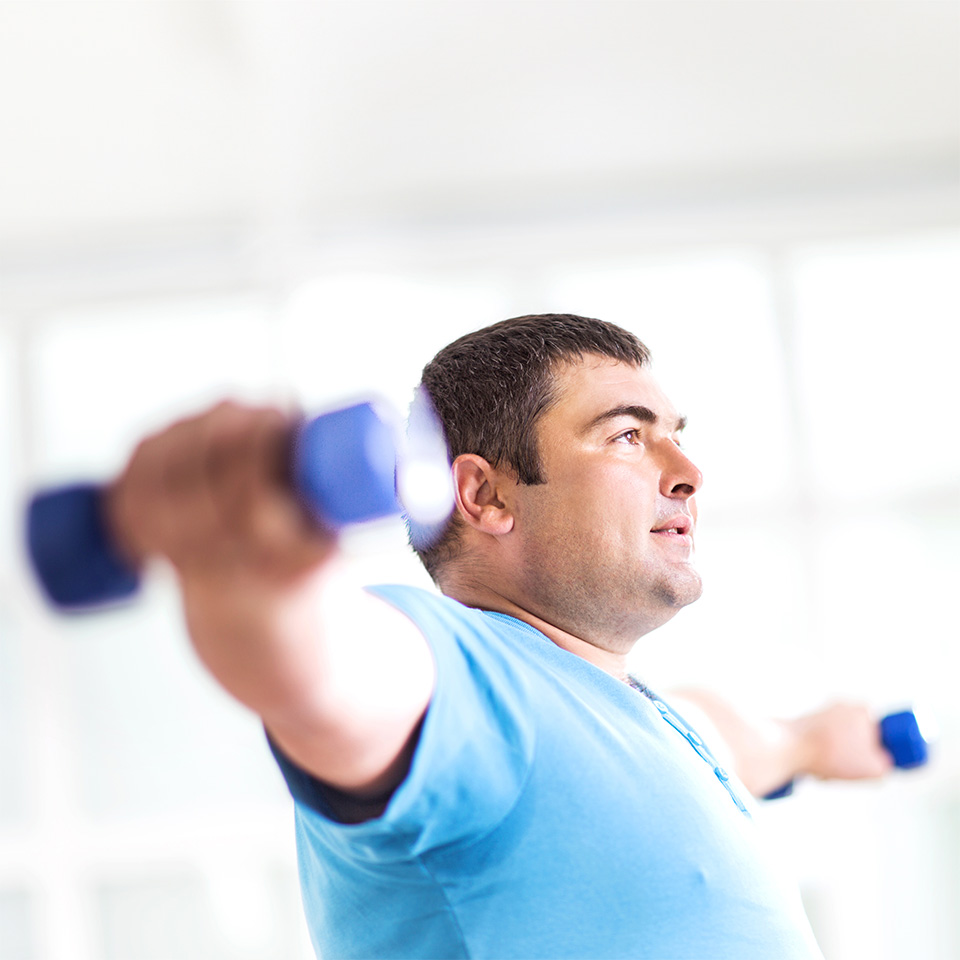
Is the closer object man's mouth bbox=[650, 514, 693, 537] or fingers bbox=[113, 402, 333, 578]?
fingers bbox=[113, 402, 333, 578]

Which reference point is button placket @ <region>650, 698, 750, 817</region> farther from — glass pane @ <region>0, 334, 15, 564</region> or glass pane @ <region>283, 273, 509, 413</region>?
glass pane @ <region>0, 334, 15, 564</region>

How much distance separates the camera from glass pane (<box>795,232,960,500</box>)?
2.76 meters

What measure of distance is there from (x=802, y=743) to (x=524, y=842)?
85 centimetres

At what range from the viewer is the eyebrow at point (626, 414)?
1.00 m

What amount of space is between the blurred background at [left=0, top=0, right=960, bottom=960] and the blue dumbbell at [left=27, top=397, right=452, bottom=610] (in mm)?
2160

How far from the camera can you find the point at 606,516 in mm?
967

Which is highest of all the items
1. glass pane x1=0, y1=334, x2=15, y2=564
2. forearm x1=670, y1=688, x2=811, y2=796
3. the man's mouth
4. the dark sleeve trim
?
glass pane x1=0, y1=334, x2=15, y2=564

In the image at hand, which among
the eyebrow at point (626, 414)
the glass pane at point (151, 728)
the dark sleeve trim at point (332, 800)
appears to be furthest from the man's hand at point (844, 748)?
the glass pane at point (151, 728)

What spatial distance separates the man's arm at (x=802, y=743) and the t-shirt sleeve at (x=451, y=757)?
682mm

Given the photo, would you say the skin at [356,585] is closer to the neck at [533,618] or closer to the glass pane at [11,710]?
the neck at [533,618]

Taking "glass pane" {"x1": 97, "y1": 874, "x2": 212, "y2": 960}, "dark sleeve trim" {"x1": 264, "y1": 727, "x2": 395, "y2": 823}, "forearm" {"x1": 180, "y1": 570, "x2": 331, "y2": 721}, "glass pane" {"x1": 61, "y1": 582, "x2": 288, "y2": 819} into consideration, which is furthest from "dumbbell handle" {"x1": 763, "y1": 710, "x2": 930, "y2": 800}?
"glass pane" {"x1": 97, "y1": 874, "x2": 212, "y2": 960}

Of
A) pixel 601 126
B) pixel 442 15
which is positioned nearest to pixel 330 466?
pixel 442 15

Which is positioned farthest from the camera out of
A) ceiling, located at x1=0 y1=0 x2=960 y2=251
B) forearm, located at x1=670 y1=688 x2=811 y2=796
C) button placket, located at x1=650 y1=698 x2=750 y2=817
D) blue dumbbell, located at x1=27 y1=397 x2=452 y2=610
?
ceiling, located at x1=0 y1=0 x2=960 y2=251

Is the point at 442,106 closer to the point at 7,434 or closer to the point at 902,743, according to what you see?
the point at 7,434
